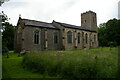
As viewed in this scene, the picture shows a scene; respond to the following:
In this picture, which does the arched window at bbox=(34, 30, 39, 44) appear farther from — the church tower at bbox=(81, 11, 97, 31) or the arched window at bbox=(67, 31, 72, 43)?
the church tower at bbox=(81, 11, 97, 31)

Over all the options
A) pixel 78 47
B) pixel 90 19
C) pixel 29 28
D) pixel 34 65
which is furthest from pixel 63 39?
pixel 34 65

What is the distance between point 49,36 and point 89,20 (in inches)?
828

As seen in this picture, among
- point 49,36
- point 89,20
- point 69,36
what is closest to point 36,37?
point 49,36

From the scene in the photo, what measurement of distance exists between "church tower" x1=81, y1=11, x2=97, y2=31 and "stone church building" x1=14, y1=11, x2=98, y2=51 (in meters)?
4.70

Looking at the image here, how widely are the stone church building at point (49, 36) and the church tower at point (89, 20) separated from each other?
4.70 meters

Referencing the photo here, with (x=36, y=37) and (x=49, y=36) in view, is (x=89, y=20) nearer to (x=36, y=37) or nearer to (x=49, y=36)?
(x=49, y=36)

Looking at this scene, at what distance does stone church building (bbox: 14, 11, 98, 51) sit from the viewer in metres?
27.8

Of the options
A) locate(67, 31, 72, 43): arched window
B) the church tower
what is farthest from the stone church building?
the church tower

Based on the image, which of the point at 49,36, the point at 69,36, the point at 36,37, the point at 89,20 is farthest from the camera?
the point at 89,20

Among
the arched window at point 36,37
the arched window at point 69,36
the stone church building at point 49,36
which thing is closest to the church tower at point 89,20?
Result: the stone church building at point 49,36

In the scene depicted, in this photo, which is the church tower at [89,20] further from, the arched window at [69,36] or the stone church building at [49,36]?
the arched window at [69,36]

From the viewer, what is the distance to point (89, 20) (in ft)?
153

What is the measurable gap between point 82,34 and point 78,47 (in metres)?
4.18

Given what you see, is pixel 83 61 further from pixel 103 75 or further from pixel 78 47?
pixel 78 47
